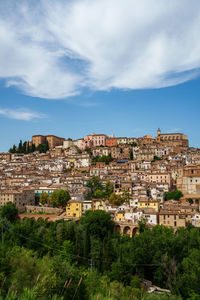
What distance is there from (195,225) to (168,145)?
47477 millimetres

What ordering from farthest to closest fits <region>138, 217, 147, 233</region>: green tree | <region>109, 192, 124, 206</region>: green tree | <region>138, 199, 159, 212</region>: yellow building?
1. <region>109, 192, 124, 206</region>: green tree
2. <region>138, 199, 159, 212</region>: yellow building
3. <region>138, 217, 147, 233</region>: green tree

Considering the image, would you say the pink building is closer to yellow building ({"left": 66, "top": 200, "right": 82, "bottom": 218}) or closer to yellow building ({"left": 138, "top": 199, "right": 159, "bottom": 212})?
yellow building ({"left": 66, "top": 200, "right": 82, "bottom": 218})

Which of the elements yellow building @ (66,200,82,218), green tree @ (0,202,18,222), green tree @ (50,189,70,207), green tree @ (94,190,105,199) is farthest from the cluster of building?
green tree @ (0,202,18,222)

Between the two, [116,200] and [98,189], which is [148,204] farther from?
[98,189]

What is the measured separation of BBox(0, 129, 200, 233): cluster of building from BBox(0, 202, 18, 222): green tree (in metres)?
2.44

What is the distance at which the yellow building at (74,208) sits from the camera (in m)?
38.8

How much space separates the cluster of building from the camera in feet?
116

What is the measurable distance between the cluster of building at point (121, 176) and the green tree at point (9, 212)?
8.00 ft

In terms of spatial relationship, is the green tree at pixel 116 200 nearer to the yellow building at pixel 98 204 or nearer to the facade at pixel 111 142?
the yellow building at pixel 98 204

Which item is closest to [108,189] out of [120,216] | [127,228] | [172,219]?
[120,216]

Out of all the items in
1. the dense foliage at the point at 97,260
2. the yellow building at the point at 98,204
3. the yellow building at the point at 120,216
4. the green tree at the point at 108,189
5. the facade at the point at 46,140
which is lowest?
the dense foliage at the point at 97,260

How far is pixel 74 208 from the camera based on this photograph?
39.0 metres

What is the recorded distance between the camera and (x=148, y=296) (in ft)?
56.2

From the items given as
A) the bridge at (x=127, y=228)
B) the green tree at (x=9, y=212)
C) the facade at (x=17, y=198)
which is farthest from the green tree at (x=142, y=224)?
the facade at (x=17, y=198)
